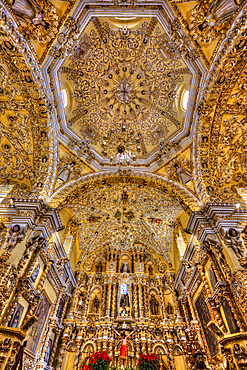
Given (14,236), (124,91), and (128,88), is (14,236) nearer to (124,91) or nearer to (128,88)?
(124,91)

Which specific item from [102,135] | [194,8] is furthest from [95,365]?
[194,8]

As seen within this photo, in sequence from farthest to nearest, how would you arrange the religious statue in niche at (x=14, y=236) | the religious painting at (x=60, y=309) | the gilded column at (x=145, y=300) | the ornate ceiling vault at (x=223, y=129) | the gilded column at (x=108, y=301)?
the gilded column at (x=145, y=300), the gilded column at (x=108, y=301), the religious painting at (x=60, y=309), the ornate ceiling vault at (x=223, y=129), the religious statue in niche at (x=14, y=236)

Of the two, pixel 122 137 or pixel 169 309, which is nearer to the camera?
pixel 169 309

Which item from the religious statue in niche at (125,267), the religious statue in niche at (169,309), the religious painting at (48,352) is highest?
the religious statue in niche at (125,267)

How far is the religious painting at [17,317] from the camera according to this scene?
6895 mm

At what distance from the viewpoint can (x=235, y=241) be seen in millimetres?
8320

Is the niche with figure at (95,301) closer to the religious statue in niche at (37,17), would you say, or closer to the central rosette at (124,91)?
the central rosette at (124,91)

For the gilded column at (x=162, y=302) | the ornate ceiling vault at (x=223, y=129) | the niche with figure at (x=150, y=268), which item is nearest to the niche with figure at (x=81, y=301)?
the niche with figure at (x=150, y=268)

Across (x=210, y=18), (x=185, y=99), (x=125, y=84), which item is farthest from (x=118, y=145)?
(x=210, y=18)

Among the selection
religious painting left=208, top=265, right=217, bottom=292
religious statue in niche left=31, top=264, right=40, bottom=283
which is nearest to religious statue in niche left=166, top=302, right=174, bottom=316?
religious painting left=208, top=265, right=217, bottom=292

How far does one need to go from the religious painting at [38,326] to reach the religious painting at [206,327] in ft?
23.2

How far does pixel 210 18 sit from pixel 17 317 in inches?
499

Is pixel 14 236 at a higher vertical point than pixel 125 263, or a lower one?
lower

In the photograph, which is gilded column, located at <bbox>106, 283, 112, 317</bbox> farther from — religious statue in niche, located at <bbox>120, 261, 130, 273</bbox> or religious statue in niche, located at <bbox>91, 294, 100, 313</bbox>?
religious statue in niche, located at <bbox>120, 261, 130, 273</bbox>
